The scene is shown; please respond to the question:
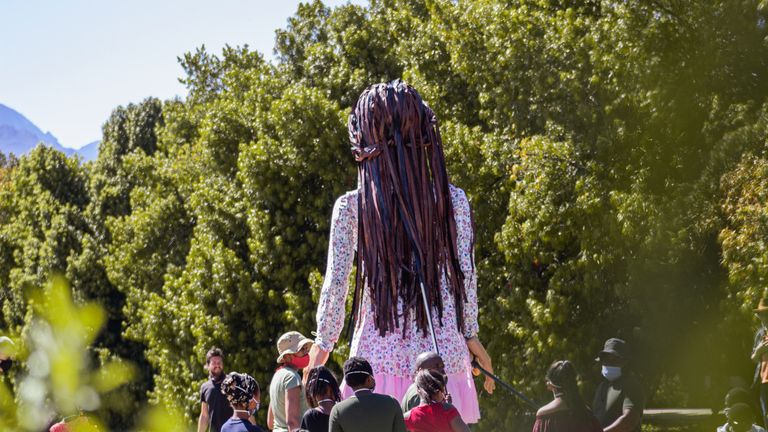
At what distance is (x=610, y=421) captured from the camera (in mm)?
7008

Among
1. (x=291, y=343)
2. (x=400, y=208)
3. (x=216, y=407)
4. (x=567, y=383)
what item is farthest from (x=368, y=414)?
(x=216, y=407)

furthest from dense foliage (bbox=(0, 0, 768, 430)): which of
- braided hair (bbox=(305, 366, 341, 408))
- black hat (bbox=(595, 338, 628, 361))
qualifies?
black hat (bbox=(595, 338, 628, 361))

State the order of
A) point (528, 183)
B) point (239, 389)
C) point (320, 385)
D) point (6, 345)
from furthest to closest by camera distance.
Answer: point (528, 183), point (239, 389), point (320, 385), point (6, 345)

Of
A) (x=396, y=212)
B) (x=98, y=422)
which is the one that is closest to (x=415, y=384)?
(x=396, y=212)

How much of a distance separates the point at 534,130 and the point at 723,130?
3.73 m

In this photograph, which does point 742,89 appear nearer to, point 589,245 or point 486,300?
point 589,245

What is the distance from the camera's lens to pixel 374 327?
15.5ft

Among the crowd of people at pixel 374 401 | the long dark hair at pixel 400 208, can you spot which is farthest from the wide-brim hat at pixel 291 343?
the long dark hair at pixel 400 208

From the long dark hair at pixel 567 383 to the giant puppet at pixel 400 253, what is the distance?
1302 millimetres

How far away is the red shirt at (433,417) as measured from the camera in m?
4.64

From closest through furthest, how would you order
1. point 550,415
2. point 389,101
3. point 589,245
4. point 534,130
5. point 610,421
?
point 389,101 → point 550,415 → point 610,421 → point 589,245 → point 534,130

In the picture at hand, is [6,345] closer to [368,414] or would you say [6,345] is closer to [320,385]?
[368,414]

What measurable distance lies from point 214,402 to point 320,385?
3646mm

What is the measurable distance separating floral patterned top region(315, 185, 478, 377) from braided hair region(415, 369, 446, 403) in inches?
7.2
